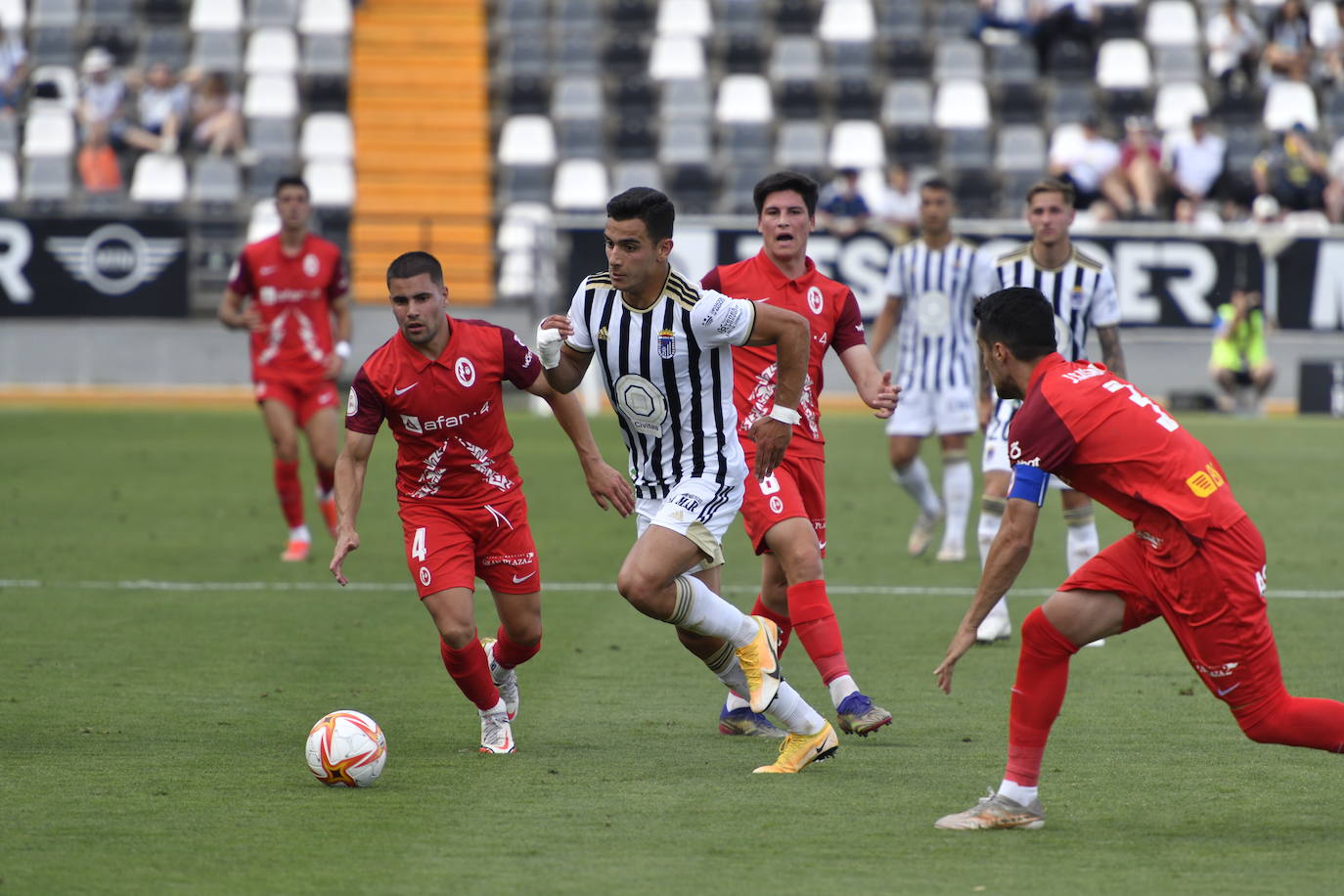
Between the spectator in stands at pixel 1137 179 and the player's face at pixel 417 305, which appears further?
the spectator in stands at pixel 1137 179

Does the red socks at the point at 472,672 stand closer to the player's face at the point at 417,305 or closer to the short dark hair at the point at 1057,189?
the player's face at the point at 417,305

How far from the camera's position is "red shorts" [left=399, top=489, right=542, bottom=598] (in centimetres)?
716

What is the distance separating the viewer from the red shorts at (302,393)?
12.6 m

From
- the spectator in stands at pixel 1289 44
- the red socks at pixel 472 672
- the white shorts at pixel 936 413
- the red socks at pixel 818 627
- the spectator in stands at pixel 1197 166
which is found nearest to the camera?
the red socks at pixel 472 672

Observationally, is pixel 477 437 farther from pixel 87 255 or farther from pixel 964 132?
pixel 964 132

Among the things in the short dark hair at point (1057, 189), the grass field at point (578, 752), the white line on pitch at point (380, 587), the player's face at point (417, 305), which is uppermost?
the short dark hair at point (1057, 189)

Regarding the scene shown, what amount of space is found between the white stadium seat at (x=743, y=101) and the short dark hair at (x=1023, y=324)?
22878 mm

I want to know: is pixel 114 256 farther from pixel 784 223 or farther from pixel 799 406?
pixel 799 406

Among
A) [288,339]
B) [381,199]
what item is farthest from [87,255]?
[288,339]

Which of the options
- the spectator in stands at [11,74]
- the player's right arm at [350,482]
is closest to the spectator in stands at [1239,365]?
the player's right arm at [350,482]

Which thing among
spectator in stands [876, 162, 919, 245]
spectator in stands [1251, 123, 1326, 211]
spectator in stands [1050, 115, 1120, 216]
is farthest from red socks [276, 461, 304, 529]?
spectator in stands [1251, 123, 1326, 211]

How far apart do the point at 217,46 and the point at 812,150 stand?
32.1 ft

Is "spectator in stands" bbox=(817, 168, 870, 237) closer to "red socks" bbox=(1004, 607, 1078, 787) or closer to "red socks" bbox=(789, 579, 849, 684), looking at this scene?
"red socks" bbox=(789, 579, 849, 684)

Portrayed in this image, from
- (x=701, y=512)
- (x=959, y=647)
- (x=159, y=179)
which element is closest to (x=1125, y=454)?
(x=959, y=647)
